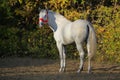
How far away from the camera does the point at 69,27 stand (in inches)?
427

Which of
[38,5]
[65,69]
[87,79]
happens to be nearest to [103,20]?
[38,5]

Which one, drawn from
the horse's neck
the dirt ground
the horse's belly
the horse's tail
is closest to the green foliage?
the dirt ground

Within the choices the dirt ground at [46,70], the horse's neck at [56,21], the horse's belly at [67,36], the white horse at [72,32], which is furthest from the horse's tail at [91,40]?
the horse's neck at [56,21]

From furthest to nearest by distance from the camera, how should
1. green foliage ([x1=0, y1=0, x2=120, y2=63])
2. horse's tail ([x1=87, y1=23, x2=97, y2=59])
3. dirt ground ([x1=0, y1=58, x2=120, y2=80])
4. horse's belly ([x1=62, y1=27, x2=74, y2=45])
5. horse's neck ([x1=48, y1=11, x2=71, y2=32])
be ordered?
green foliage ([x1=0, y1=0, x2=120, y2=63])
horse's neck ([x1=48, y1=11, x2=71, y2=32])
horse's belly ([x1=62, y1=27, x2=74, y2=45])
horse's tail ([x1=87, y1=23, x2=97, y2=59])
dirt ground ([x1=0, y1=58, x2=120, y2=80])

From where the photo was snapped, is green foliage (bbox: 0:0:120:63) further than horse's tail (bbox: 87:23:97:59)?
Yes

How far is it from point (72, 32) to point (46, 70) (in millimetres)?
1516

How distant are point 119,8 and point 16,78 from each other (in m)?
5.61

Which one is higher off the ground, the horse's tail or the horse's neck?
the horse's neck

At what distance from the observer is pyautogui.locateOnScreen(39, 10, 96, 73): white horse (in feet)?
34.7

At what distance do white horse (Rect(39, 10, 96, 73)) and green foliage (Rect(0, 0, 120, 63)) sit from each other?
3.06 metres

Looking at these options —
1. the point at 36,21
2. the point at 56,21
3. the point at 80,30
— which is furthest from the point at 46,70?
the point at 36,21

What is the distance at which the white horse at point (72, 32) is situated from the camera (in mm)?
10586

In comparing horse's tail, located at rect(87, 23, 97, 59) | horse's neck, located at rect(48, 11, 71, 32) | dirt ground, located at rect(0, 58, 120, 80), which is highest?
horse's neck, located at rect(48, 11, 71, 32)

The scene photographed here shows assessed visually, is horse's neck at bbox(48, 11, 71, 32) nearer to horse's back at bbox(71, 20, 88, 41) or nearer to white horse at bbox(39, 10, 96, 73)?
white horse at bbox(39, 10, 96, 73)
